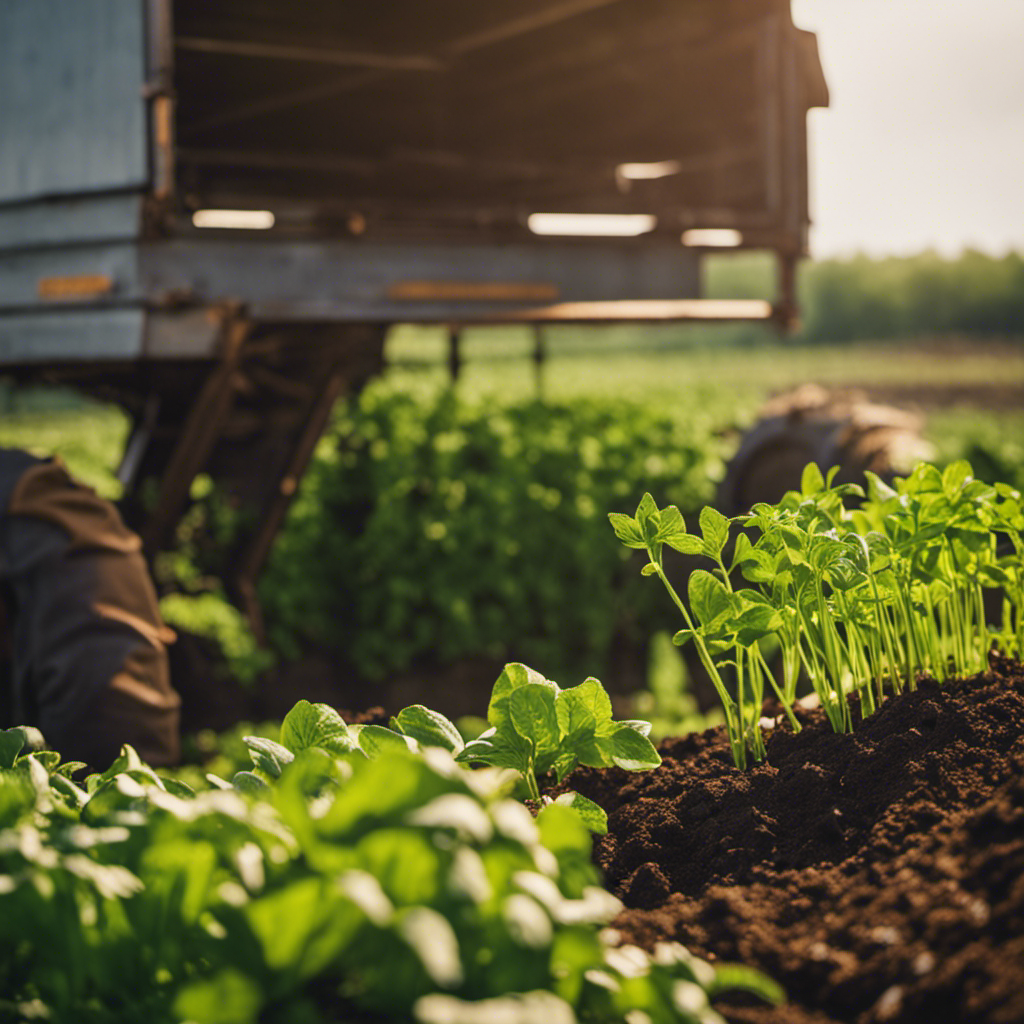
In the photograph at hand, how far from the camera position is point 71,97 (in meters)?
3.60

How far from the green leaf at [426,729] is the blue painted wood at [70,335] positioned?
2250 millimetres

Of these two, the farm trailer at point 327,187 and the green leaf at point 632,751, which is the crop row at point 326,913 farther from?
the farm trailer at point 327,187

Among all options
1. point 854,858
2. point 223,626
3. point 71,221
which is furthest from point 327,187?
point 854,858

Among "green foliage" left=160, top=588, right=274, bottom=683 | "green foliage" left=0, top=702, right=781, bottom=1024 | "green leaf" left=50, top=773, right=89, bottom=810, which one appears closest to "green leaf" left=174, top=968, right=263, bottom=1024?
"green foliage" left=0, top=702, right=781, bottom=1024

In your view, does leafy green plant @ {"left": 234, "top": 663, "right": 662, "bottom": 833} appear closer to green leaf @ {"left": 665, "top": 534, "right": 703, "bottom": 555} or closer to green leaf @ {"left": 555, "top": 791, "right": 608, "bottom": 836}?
green leaf @ {"left": 555, "top": 791, "right": 608, "bottom": 836}

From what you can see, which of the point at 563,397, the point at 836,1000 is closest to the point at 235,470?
the point at 563,397

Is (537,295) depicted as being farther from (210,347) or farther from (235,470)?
(235,470)

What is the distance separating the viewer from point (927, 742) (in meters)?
1.41

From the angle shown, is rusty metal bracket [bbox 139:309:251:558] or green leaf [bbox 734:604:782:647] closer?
green leaf [bbox 734:604:782:647]

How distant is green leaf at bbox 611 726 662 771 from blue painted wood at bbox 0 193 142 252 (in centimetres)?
253

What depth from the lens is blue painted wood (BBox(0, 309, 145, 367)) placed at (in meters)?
3.35

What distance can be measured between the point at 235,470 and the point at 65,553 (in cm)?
218

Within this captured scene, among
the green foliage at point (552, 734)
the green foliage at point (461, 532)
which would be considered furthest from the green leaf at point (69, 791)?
the green foliage at point (461, 532)

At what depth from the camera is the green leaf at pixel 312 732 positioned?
4.50 ft
